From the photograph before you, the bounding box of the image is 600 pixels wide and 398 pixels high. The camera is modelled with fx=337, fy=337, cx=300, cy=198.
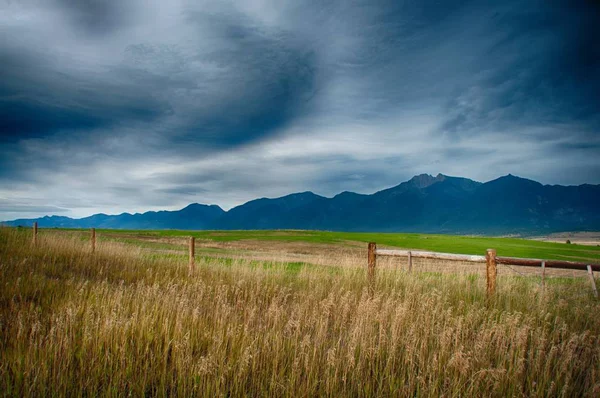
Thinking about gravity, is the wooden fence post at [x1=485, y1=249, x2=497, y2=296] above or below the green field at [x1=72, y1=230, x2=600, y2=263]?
above

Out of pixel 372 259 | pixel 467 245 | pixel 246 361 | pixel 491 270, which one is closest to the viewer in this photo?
pixel 246 361

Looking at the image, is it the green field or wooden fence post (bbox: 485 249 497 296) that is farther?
the green field

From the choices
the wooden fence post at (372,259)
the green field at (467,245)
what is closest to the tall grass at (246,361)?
the wooden fence post at (372,259)

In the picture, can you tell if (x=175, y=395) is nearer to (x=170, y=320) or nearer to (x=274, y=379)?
(x=274, y=379)

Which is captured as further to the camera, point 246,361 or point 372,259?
point 372,259

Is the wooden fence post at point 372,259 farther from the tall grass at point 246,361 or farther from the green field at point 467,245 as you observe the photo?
the green field at point 467,245

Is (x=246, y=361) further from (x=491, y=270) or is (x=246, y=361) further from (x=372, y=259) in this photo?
(x=491, y=270)

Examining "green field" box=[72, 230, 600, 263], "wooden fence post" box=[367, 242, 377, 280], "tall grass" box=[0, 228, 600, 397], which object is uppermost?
"wooden fence post" box=[367, 242, 377, 280]

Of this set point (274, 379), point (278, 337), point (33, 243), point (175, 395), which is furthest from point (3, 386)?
point (33, 243)

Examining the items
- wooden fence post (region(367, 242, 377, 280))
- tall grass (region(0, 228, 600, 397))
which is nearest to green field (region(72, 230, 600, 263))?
wooden fence post (region(367, 242, 377, 280))

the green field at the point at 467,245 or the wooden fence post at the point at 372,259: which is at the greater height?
the wooden fence post at the point at 372,259

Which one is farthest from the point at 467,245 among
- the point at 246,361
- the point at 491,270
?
the point at 246,361

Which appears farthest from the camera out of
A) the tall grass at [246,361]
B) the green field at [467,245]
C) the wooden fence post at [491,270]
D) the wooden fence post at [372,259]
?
the green field at [467,245]

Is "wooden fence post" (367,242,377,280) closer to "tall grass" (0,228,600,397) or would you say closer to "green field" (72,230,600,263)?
"tall grass" (0,228,600,397)
